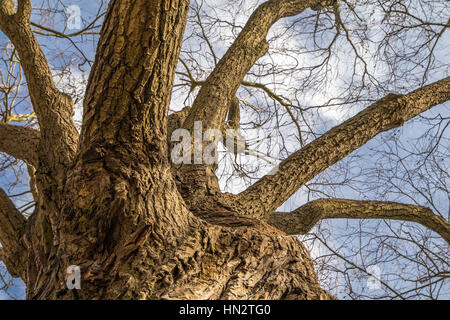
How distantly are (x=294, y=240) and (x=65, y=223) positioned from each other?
1.05 metres

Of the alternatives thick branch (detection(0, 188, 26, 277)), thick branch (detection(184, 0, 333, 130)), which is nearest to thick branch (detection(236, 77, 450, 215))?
thick branch (detection(184, 0, 333, 130))

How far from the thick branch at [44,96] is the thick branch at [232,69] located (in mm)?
767

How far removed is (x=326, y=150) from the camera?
2.36 meters

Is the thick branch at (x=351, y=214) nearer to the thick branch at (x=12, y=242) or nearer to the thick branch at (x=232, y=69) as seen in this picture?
the thick branch at (x=232, y=69)

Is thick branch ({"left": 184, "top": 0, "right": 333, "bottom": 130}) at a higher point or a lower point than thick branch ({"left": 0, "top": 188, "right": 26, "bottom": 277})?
higher

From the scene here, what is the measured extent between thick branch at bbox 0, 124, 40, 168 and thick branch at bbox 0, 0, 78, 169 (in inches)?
11.5

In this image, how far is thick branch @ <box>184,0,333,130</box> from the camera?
2.48 metres

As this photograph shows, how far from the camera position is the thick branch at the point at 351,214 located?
8.75 feet

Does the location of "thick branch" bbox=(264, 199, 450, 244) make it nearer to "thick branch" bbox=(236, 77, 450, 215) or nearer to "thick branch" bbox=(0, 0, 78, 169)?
"thick branch" bbox=(236, 77, 450, 215)

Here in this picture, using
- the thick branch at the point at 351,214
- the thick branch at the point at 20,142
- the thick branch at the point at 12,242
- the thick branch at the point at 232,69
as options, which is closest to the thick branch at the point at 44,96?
the thick branch at the point at 20,142

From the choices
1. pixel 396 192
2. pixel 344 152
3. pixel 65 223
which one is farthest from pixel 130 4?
pixel 396 192

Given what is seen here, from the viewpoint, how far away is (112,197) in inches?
58.0
